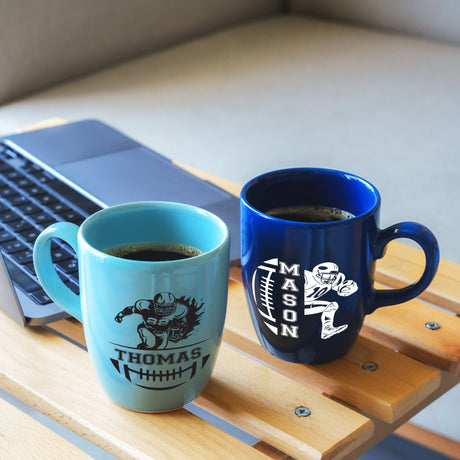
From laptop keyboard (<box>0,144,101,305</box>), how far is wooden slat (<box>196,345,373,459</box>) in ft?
0.44

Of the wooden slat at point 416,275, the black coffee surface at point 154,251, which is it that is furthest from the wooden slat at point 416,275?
the black coffee surface at point 154,251

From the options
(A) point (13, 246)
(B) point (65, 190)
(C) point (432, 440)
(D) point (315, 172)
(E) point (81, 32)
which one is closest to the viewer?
(D) point (315, 172)

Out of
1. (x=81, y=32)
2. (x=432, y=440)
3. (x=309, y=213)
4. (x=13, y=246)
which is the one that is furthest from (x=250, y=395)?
(x=81, y=32)

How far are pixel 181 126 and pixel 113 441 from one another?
0.96m

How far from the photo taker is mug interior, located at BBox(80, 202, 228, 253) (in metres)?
0.43

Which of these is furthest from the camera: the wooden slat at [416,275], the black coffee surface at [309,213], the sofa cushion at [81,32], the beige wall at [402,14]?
the beige wall at [402,14]

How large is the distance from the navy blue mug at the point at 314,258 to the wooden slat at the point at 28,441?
0.46ft

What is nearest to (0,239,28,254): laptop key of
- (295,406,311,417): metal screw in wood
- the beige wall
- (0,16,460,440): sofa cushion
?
(295,406,311,417): metal screw in wood

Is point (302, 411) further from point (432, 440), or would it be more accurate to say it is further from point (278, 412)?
point (432, 440)

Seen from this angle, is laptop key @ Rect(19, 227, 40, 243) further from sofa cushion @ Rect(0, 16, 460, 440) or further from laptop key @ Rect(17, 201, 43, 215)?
sofa cushion @ Rect(0, 16, 460, 440)

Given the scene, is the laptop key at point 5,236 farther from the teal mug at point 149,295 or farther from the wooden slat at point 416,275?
the wooden slat at point 416,275

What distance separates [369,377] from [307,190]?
0.42 ft

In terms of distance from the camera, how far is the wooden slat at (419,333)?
1.69ft

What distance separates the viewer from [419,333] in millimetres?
535
